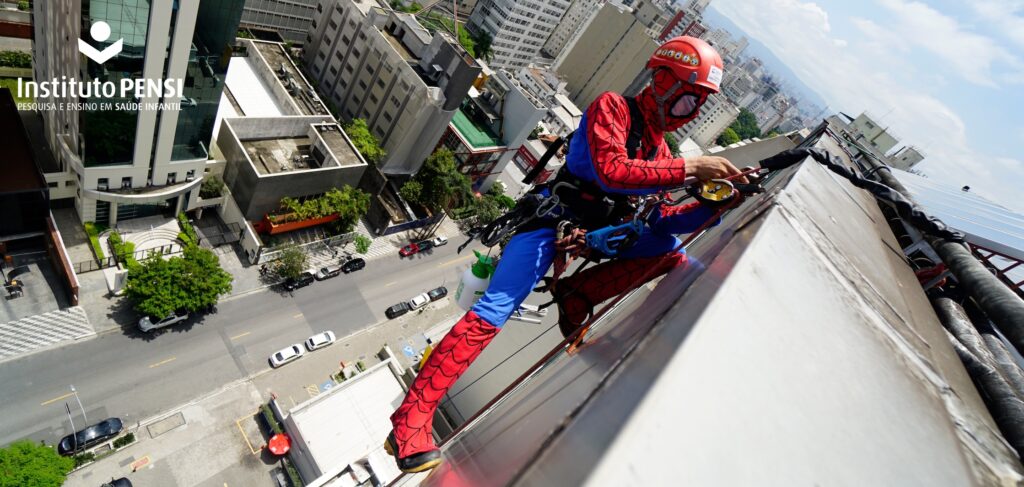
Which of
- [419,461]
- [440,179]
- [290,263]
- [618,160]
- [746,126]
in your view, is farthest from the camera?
[746,126]

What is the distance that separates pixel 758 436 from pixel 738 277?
0.73m

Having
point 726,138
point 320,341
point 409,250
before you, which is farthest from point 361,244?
point 726,138

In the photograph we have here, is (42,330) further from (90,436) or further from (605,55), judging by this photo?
(605,55)

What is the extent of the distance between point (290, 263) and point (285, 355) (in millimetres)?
4959

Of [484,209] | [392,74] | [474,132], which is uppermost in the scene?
[392,74]

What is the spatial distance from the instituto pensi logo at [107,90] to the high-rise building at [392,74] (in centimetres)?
1430

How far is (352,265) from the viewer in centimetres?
2925

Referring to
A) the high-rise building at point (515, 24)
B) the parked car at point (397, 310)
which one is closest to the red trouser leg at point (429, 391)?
the parked car at point (397, 310)

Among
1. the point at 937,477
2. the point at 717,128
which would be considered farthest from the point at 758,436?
the point at 717,128

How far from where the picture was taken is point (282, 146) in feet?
88.8

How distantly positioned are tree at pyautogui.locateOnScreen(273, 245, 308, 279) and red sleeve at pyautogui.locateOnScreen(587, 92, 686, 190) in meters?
23.8

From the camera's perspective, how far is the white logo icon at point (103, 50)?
14891mm

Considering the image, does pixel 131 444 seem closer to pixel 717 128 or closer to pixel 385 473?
pixel 385 473

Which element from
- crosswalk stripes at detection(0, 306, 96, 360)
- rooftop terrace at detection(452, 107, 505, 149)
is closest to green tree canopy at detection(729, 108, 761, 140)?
rooftop terrace at detection(452, 107, 505, 149)
